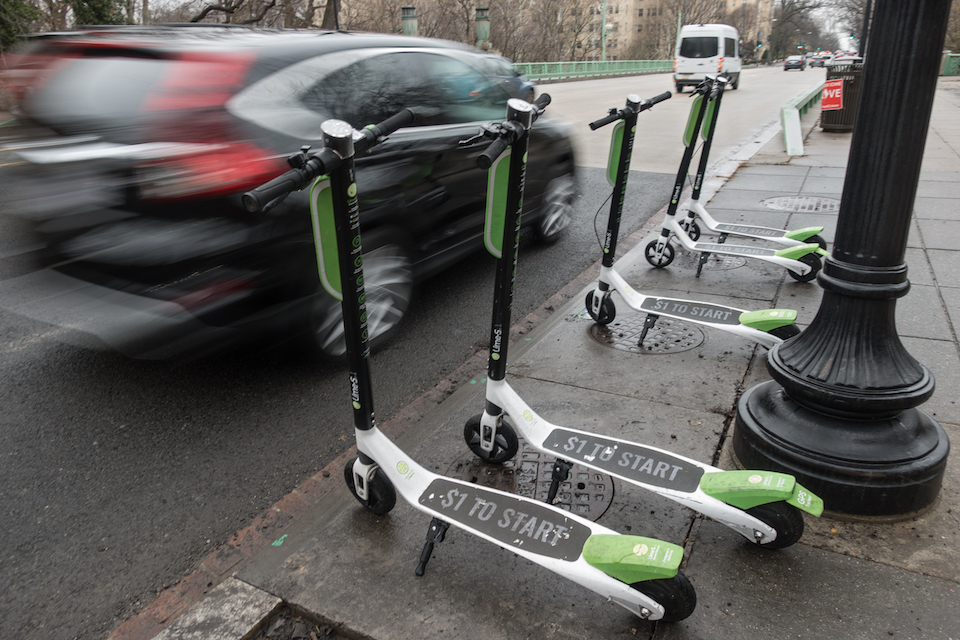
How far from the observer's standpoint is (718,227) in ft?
19.2

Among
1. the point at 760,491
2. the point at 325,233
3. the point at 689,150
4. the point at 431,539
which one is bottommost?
the point at 431,539

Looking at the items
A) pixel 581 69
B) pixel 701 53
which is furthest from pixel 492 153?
pixel 581 69

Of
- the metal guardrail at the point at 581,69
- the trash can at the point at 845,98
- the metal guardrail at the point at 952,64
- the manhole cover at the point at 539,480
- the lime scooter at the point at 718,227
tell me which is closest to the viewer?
the manhole cover at the point at 539,480

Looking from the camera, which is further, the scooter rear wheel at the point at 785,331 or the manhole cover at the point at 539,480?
the scooter rear wheel at the point at 785,331

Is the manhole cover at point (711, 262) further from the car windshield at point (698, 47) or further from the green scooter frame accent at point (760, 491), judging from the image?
the car windshield at point (698, 47)

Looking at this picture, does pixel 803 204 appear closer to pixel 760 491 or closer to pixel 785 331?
pixel 785 331

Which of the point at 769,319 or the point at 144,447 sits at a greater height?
the point at 769,319

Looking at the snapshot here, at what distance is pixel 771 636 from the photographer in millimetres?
2039

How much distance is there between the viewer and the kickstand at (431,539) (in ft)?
7.72

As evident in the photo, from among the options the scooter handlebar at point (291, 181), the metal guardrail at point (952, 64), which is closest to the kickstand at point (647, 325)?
the scooter handlebar at point (291, 181)

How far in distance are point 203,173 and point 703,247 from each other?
3.83 m

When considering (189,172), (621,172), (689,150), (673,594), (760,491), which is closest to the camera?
(673,594)

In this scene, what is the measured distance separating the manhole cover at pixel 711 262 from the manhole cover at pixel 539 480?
3196 millimetres

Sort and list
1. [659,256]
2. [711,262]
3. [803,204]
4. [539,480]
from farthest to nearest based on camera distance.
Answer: [803,204], [711,262], [659,256], [539,480]
